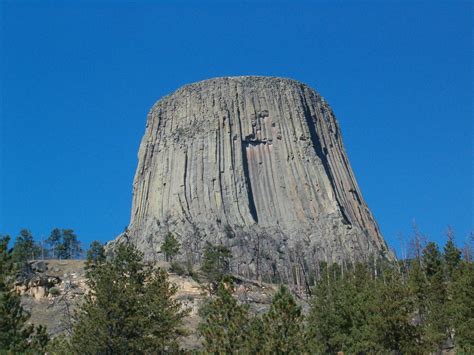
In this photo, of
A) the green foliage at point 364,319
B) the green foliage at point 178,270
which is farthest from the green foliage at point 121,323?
the green foliage at point 178,270

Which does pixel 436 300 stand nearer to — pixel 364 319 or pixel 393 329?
pixel 364 319

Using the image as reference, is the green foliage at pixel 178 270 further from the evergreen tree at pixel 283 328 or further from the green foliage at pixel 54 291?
the evergreen tree at pixel 283 328

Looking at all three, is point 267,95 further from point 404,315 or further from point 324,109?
point 404,315

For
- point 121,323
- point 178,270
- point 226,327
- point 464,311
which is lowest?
point 226,327

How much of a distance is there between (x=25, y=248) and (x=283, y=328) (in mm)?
76641

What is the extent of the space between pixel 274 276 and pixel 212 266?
36889mm

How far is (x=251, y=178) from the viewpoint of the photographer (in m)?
143

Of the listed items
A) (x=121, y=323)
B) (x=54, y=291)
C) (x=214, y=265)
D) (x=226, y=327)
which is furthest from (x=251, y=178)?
(x=226, y=327)

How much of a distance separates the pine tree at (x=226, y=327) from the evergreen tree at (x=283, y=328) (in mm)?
1194

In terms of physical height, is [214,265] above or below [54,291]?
above

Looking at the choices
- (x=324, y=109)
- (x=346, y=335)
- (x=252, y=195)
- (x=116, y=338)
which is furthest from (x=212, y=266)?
(x=324, y=109)

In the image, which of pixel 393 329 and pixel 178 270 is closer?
pixel 393 329

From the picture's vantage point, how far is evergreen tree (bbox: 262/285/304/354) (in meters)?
33.7

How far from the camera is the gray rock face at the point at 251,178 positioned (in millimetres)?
130875
